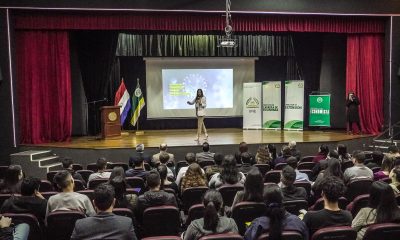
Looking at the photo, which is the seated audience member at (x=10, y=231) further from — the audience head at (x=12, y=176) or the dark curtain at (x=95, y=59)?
the dark curtain at (x=95, y=59)

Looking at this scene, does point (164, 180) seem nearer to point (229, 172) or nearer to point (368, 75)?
point (229, 172)

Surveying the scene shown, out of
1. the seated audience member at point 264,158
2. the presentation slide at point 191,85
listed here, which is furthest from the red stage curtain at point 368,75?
the seated audience member at point 264,158

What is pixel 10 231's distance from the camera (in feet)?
11.0

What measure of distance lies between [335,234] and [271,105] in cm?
1163

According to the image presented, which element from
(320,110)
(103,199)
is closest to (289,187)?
(103,199)

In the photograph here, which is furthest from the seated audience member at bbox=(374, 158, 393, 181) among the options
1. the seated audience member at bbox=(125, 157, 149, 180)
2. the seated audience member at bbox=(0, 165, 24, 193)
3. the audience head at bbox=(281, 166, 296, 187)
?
the seated audience member at bbox=(0, 165, 24, 193)

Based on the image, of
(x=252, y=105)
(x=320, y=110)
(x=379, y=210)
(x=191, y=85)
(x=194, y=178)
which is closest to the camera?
(x=379, y=210)

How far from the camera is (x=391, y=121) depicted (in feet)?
42.1

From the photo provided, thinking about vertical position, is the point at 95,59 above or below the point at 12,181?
above

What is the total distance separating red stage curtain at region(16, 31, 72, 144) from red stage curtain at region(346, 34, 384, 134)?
342 inches

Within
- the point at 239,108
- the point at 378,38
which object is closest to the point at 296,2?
the point at 378,38

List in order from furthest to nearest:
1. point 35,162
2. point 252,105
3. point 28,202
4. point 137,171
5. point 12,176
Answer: point 252,105 → point 35,162 → point 137,171 → point 12,176 → point 28,202

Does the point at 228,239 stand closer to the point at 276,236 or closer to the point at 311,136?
the point at 276,236

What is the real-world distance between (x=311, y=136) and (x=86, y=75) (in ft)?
23.6
